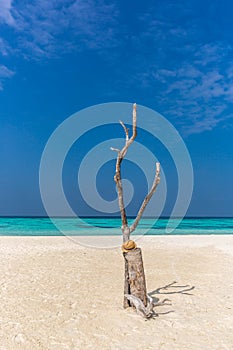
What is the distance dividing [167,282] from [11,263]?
517 cm

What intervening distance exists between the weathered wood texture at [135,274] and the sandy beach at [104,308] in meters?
0.35

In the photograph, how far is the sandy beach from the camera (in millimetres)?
4676

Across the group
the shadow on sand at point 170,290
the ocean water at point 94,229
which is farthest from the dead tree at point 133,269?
the ocean water at point 94,229

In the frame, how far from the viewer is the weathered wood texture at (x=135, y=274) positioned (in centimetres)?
575

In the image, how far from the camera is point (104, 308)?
6.09m

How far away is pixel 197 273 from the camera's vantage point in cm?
973

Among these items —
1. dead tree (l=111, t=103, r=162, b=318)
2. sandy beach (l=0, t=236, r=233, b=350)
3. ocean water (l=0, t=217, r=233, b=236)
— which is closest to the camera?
sandy beach (l=0, t=236, r=233, b=350)

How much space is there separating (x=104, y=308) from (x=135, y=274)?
978 mm

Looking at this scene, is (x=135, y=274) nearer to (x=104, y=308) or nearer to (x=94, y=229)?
(x=104, y=308)

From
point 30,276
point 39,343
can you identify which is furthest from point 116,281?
point 39,343

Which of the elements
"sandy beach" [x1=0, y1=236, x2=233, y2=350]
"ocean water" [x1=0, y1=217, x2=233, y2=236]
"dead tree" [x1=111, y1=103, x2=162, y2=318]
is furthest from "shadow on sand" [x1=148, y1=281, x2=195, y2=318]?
"ocean water" [x1=0, y1=217, x2=233, y2=236]

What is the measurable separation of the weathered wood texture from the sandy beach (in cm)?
35

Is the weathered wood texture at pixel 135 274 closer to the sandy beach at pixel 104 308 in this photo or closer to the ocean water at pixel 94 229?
the sandy beach at pixel 104 308

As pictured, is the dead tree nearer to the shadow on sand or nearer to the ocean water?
the shadow on sand
